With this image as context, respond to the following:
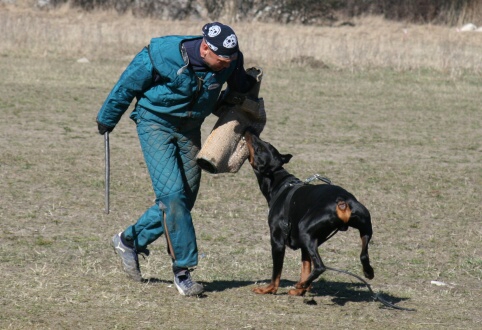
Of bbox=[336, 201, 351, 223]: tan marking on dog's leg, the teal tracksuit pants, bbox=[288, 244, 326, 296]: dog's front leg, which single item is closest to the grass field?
bbox=[288, 244, 326, 296]: dog's front leg

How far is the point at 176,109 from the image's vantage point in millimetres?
5473

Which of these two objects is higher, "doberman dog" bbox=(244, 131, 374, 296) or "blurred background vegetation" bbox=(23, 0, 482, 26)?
"doberman dog" bbox=(244, 131, 374, 296)

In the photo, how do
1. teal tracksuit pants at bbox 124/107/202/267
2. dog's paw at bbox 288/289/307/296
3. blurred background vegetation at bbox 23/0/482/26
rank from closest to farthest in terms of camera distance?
teal tracksuit pants at bbox 124/107/202/267 → dog's paw at bbox 288/289/307/296 → blurred background vegetation at bbox 23/0/482/26

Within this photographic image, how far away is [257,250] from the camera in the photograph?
708cm

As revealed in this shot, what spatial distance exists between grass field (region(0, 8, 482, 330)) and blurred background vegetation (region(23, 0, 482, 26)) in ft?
52.4

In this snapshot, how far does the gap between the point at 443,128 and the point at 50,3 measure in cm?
2367

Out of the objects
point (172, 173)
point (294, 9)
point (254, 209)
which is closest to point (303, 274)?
point (172, 173)

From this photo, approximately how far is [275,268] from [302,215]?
454 millimetres

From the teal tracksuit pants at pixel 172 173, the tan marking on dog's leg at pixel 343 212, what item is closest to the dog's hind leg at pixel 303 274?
the tan marking on dog's leg at pixel 343 212

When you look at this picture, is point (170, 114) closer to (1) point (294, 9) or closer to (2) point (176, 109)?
(2) point (176, 109)

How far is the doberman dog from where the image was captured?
17.3 feet

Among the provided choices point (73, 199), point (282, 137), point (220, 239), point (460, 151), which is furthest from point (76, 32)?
point (220, 239)

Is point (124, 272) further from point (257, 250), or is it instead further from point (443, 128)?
point (443, 128)

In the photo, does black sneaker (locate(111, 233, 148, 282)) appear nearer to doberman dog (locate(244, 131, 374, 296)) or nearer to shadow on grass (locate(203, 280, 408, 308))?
shadow on grass (locate(203, 280, 408, 308))
